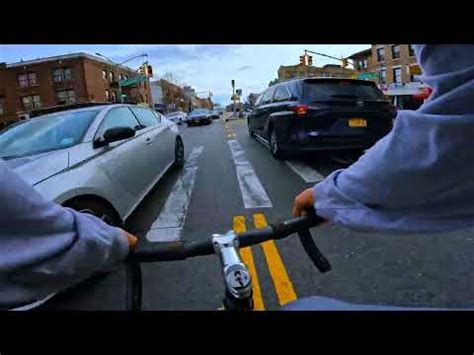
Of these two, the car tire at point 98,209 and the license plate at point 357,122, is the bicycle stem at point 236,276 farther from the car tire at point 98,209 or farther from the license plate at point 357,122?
the car tire at point 98,209

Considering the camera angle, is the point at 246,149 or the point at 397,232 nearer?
the point at 397,232

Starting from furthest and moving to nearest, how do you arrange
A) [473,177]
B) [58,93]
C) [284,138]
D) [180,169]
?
[180,169], [284,138], [58,93], [473,177]

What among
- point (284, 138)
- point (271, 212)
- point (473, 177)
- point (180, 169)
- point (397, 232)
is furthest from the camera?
point (180, 169)

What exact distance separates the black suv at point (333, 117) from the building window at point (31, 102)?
1.18m

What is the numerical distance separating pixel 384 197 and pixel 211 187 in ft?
5.97

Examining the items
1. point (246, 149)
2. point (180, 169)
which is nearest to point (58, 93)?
point (180, 169)

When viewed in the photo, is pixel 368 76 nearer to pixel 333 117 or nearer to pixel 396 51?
pixel 333 117

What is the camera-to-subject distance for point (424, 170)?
0.70m

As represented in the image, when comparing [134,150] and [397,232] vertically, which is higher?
[134,150]

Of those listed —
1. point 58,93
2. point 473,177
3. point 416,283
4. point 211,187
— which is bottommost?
point 416,283

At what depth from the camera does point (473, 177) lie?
726mm

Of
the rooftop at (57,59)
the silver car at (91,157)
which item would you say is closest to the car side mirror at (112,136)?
the silver car at (91,157)

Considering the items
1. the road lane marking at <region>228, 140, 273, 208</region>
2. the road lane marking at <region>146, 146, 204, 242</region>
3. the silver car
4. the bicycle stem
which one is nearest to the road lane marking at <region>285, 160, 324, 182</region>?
the road lane marking at <region>228, 140, 273, 208</region>
